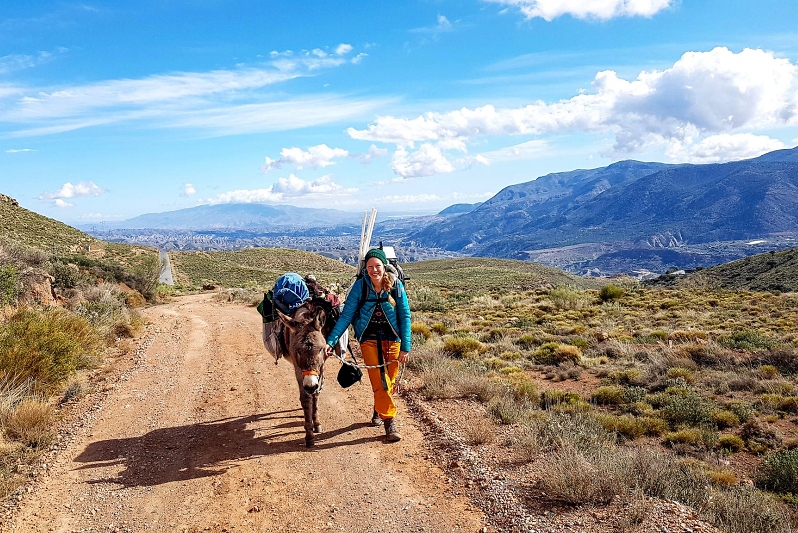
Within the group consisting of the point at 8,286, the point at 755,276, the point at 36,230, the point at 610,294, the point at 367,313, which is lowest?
the point at 755,276

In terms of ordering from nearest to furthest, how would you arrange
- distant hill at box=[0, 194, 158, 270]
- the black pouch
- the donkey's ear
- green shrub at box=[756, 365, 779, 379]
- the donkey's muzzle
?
the donkey's muzzle, the donkey's ear, the black pouch, green shrub at box=[756, 365, 779, 379], distant hill at box=[0, 194, 158, 270]

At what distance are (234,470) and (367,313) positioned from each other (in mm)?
2294

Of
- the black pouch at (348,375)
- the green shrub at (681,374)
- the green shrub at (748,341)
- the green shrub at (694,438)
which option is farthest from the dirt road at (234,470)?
the green shrub at (748,341)

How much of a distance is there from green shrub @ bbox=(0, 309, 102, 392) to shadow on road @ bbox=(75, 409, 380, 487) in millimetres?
2569

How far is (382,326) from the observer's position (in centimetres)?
607

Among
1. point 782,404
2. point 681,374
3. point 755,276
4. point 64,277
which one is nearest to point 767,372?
point 681,374

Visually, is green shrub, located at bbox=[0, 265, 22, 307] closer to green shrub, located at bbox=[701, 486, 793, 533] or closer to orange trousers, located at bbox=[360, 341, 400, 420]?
orange trousers, located at bbox=[360, 341, 400, 420]

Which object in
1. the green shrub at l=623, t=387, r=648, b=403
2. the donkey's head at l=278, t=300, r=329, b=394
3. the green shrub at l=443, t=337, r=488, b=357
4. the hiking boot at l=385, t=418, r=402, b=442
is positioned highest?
the donkey's head at l=278, t=300, r=329, b=394

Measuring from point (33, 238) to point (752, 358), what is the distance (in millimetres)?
50297

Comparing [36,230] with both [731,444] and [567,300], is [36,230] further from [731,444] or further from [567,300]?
[731,444]

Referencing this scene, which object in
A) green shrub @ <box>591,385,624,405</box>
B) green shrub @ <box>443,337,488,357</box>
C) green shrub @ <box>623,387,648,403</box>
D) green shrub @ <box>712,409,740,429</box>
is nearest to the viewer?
green shrub @ <box>712,409,740,429</box>

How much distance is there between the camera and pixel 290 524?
4316 mm

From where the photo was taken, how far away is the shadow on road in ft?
17.4

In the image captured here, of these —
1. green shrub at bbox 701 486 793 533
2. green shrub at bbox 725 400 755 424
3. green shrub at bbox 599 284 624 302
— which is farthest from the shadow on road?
green shrub at bbox 599 284 624 302
